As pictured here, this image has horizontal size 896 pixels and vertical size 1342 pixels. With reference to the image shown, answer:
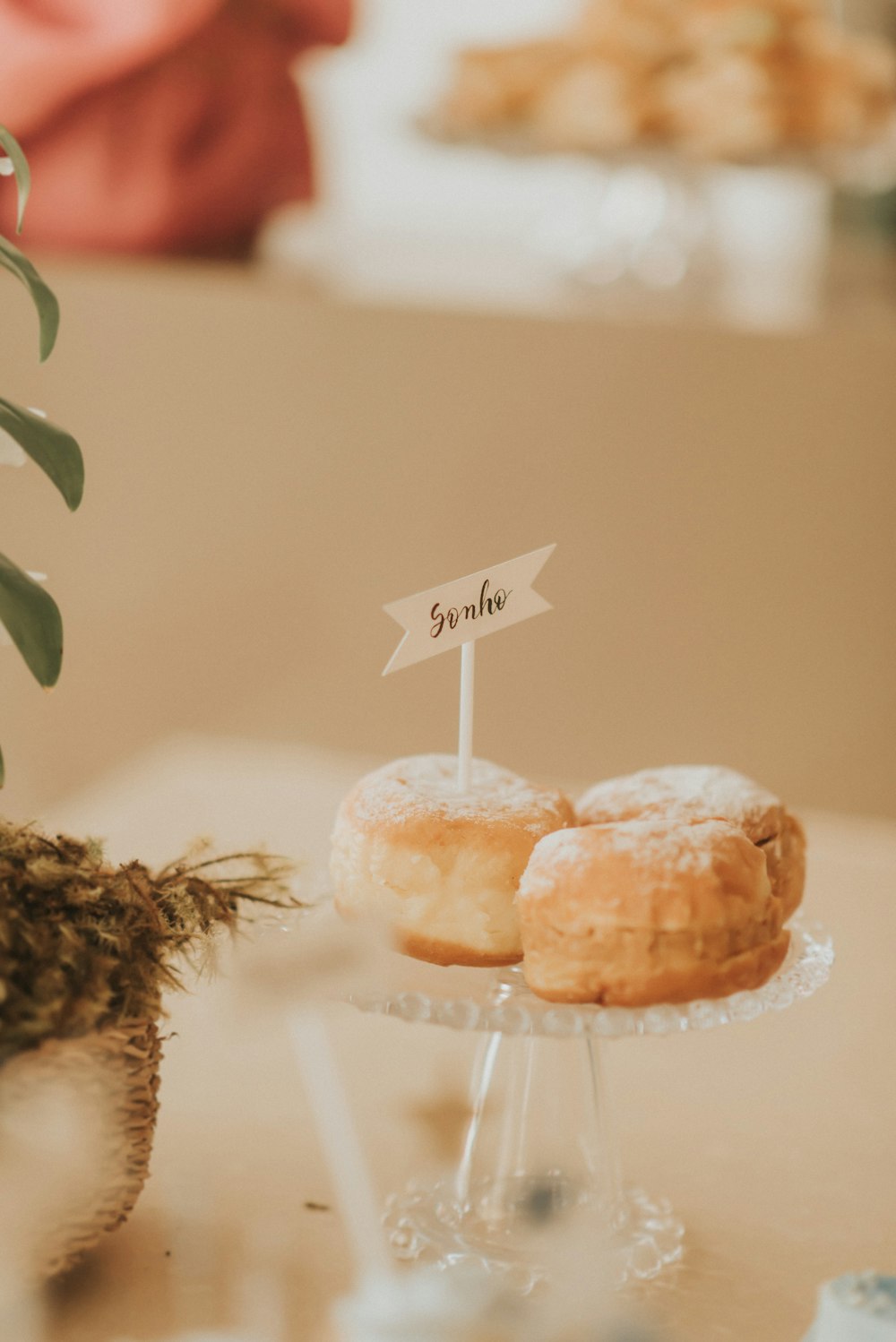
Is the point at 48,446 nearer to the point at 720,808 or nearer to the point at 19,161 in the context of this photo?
the point at 19,161

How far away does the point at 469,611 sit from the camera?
2.28ft

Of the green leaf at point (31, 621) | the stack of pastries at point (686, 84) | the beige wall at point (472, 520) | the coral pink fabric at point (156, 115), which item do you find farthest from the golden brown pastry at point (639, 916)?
the coral pink fabric at point (156, 115)

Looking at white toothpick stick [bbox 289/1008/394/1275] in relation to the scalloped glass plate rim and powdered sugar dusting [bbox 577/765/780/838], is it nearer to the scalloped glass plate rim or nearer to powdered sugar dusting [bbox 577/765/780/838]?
the scalloped glass plate rim

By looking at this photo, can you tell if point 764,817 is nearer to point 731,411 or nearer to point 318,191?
point 731,411

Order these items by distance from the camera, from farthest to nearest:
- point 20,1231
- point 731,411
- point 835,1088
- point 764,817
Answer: point 731,411 < point 835,1088 < point 764,817 < point 20,1231

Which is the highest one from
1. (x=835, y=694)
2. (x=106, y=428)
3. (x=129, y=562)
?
(x=106, y=428)

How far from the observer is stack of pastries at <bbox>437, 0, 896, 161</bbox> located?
→ 1850mm

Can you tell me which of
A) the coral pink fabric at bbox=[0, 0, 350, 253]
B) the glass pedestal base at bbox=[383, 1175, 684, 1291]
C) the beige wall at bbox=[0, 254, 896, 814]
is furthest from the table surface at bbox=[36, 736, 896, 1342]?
the coral pink fabric at bbox=[0, 0, 350, 253]

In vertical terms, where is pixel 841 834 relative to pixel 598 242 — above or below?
below

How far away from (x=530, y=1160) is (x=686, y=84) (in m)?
1.51

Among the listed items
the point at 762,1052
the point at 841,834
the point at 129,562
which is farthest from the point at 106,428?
the point at 762,1052

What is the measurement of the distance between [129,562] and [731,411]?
79cm

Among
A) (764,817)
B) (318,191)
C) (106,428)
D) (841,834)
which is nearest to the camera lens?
(764,817)

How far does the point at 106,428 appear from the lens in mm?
1973
